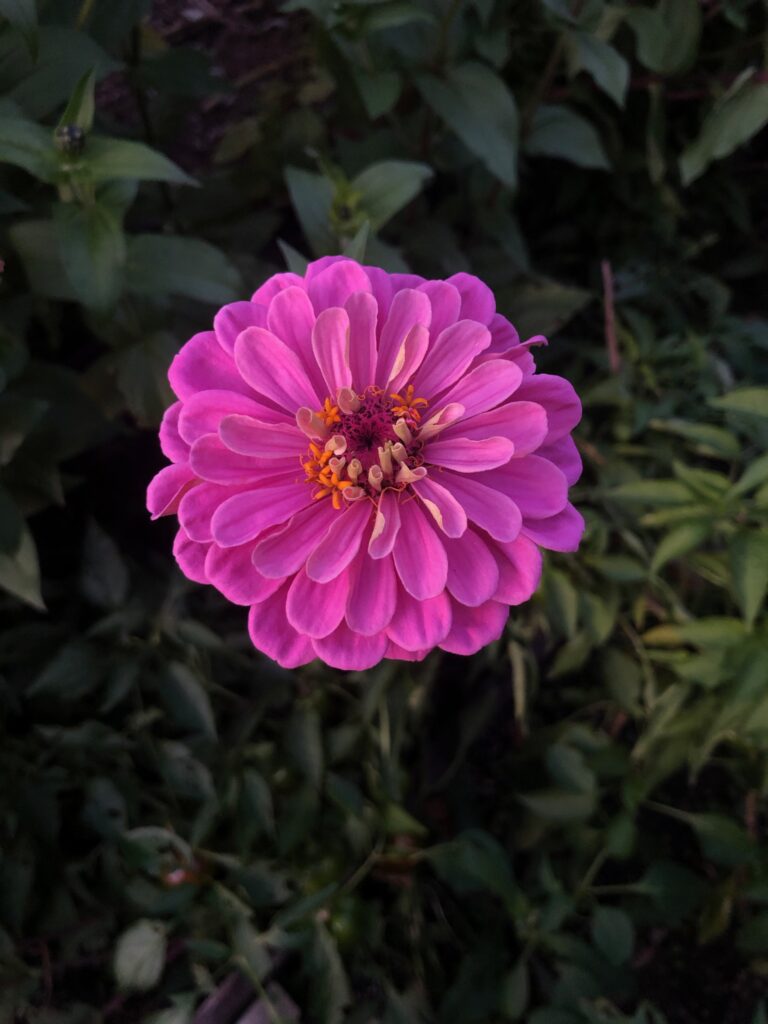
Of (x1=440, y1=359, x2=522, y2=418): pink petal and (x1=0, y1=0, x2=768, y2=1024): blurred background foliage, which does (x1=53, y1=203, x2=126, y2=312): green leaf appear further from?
(x1=440, y1=359, x2=522, y2=418): pink petal

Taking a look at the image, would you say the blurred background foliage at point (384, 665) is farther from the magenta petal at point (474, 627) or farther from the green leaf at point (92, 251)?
the magenta petal at point (474, 627)

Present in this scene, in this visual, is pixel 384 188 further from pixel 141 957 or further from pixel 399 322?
pixel 141 957

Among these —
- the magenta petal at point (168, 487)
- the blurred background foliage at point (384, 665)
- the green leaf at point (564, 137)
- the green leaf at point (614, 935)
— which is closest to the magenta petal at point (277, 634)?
the magenta petal at point (168, 487)

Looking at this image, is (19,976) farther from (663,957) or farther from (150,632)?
(663,957)

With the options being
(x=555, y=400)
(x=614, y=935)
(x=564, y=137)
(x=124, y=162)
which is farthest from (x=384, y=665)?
(x=564, y=137)

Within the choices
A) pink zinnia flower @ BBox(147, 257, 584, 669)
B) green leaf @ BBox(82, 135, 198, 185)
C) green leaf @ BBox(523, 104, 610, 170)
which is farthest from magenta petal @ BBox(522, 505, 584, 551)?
green leaf @ BBox(523, 104, 610, 170)
